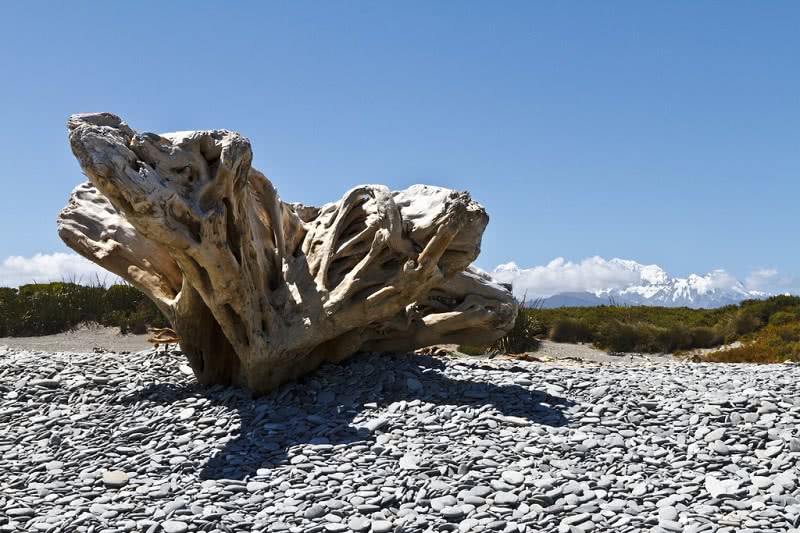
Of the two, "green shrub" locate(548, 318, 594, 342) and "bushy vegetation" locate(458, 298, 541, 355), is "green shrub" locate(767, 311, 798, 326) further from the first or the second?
"bushy vegetation" locate(458, 298, 541, 355)

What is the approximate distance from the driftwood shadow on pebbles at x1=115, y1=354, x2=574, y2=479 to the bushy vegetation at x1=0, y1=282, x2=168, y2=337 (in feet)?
32.9

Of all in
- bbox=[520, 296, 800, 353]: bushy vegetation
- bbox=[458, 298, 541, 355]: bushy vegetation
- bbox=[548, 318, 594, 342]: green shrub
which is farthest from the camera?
bbox=[548, 318, 594, 342]: green shrub

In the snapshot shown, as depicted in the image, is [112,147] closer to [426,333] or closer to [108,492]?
[108,492]

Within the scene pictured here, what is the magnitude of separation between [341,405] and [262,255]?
213 centimetres

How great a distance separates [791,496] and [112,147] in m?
6.59

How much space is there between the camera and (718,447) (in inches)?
275

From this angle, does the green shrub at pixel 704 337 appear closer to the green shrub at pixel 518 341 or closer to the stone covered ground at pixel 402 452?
the green shrub at pixel 518 341

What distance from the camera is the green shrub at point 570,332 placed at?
21250 mm

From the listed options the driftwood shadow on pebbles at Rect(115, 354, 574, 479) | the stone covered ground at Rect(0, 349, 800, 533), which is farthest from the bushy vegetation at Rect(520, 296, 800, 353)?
the stone covered ground at Rect(0, 349, 800, 533)

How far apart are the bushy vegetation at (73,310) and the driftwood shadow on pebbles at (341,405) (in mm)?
10036

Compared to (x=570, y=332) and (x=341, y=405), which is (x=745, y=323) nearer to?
(x=570, y=332)

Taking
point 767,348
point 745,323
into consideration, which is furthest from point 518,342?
point 745,323

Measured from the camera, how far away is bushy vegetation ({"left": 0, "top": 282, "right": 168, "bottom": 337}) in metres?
18.8

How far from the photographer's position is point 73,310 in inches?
772
